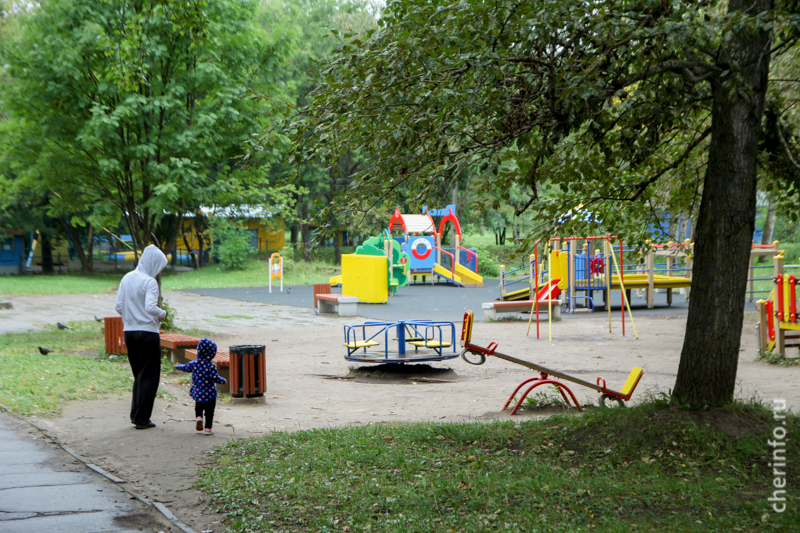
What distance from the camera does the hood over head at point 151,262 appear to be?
24.8 ft

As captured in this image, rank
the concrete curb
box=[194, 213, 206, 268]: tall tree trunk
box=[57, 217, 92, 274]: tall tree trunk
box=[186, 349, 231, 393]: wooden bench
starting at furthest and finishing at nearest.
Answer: box=[194, 213, 206, 268]: tall tree trunk → box=[57, 217, 92, 274]: tall tree trunk → box=[186, 349, 231, 393]: wooden bench → the concrete curb

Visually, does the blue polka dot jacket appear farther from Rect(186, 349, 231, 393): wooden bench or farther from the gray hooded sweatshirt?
Rect(186, 349, 231, 393): wooden bench

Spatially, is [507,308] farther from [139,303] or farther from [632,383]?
[139,303]

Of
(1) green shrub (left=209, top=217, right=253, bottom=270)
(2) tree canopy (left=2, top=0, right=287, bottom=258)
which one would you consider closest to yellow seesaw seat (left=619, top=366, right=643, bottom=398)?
(2) tree canopy (left=2, top=0, right=287, bottom=258)

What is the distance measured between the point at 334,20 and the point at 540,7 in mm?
40450

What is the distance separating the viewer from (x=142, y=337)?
730 cm

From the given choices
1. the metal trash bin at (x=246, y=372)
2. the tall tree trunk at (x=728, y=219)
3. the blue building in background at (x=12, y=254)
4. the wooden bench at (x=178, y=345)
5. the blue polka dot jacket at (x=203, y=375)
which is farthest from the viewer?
the blue building in background at (x=12, y=254)

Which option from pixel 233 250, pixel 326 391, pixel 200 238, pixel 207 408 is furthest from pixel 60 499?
pixel 200 238

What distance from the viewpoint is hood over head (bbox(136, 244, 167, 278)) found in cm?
755

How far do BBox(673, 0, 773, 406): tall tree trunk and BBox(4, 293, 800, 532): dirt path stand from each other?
1.85m

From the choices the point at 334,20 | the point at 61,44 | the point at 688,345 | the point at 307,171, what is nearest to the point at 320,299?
the point at 61,44

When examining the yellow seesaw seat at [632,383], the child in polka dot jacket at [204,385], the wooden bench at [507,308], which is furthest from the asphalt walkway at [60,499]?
the wooden bench at [507,308]

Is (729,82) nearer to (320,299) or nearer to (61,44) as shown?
(61,44)

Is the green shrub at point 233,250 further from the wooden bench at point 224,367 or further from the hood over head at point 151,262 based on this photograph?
the hood over head at point 151,262
